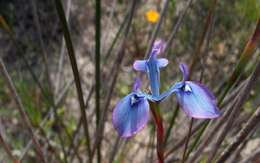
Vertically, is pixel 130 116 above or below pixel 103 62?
above

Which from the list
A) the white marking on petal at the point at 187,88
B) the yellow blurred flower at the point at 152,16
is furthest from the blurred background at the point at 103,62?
the white marking on petal at the point at 187,88

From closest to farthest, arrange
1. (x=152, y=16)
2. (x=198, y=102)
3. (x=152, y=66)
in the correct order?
(x=198, y=102) → (x=152, y=66) → (x=152, y=16)

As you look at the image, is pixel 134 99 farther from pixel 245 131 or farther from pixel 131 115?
pixel 245 131

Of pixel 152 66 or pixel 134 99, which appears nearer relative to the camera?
pixel 134 99

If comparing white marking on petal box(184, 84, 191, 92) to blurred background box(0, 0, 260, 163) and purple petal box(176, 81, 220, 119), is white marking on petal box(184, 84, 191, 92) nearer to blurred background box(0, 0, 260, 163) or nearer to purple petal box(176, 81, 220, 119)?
purple petal box(176, 81, 220, 119)

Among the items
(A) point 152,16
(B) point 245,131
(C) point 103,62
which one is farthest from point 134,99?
(A) point 152,16

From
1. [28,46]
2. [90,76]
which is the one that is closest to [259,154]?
[90,76]
